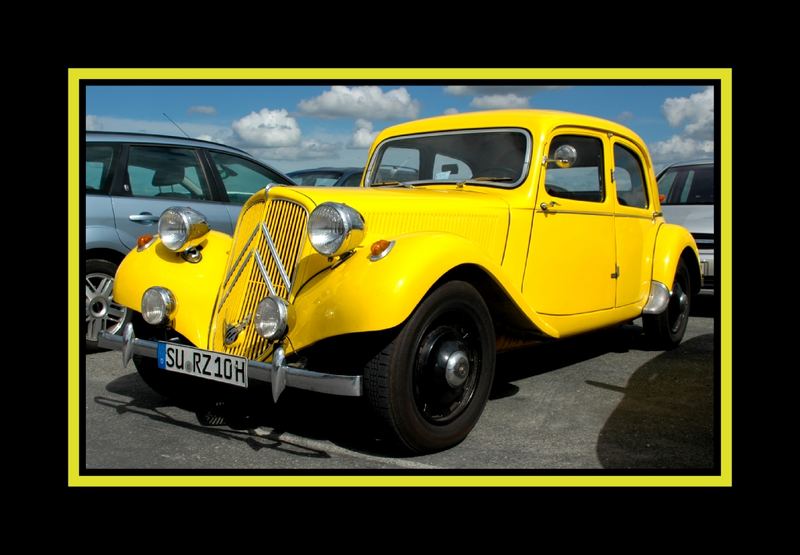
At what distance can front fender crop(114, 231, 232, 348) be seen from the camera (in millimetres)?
3607

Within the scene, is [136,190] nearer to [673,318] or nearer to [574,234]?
[574,234]

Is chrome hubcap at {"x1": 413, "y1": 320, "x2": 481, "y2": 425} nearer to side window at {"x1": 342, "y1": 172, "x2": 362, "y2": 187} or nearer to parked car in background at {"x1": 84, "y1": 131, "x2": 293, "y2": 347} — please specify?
parked car in background at {"x1": 84, "y1": 131, "x2": 293, "y2": 347}

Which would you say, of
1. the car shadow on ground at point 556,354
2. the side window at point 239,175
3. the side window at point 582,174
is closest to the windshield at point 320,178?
the side window at point 239,175

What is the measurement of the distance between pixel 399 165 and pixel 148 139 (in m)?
2.28

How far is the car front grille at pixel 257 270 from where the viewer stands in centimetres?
335

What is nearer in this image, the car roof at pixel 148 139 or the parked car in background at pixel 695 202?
the car roof at pixel 148 139

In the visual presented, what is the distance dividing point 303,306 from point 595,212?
231 centimetres

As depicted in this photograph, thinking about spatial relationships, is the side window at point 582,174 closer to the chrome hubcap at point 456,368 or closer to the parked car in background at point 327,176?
the chrome hubcap at point 456,368

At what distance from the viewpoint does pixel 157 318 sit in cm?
350

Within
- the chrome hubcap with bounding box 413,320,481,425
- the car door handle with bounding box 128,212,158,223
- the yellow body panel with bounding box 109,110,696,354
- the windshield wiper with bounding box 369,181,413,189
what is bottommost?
the chrome hubcap with bounding box 413,320,481,425

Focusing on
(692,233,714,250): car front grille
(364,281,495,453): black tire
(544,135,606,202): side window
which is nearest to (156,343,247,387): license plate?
(364,281,495,453): black tire

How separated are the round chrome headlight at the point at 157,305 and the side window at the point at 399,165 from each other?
190 centimetres

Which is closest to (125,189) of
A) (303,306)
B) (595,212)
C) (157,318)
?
(157,318)

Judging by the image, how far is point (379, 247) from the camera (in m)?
3.11
